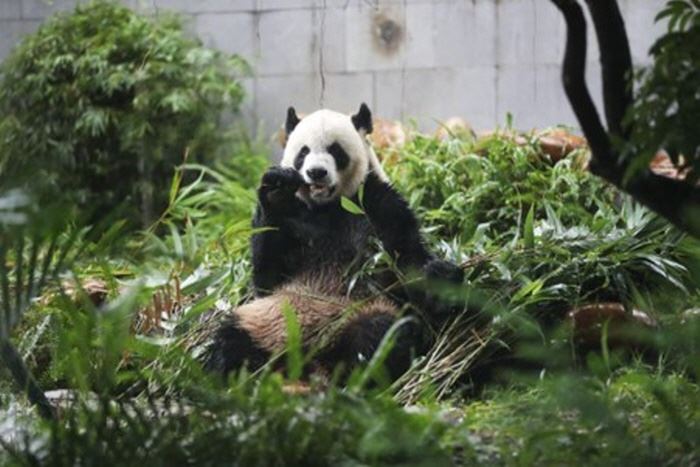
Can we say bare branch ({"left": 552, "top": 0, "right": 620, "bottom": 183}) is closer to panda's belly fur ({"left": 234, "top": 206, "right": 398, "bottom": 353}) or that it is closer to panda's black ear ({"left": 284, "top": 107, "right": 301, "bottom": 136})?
panda's belly fur ({"left": 234, "top": 206, "right": 398, "bottom": 353})

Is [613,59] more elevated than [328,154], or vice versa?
[613,59]

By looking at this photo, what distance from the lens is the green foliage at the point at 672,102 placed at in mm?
2654

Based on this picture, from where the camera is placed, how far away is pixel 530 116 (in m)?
6.78

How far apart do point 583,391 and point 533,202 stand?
10.3ft

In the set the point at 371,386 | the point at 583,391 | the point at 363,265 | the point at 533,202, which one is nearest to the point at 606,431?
the point at 583,391

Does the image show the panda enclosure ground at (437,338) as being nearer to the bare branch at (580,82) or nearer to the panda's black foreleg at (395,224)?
the panda's black foreleg at (395,224)

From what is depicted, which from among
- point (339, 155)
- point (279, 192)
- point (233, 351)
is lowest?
point (233, 351)

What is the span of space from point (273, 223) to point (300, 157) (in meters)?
0.29

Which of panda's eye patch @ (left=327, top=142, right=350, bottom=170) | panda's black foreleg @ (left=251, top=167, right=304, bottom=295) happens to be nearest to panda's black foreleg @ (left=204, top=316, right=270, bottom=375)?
panda's black foreleg @ (left=251, top=167, right=304, bottom=295)

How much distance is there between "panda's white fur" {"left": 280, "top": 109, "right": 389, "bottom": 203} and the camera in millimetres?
4668

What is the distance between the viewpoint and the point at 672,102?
271cm

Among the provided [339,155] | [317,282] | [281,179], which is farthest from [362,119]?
[317,282]

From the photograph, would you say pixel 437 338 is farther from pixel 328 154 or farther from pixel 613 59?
pixel 613 59

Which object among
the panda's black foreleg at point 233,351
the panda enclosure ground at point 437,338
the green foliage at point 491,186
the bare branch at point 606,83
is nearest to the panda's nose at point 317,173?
the panda enclosure ground at point 437,338
